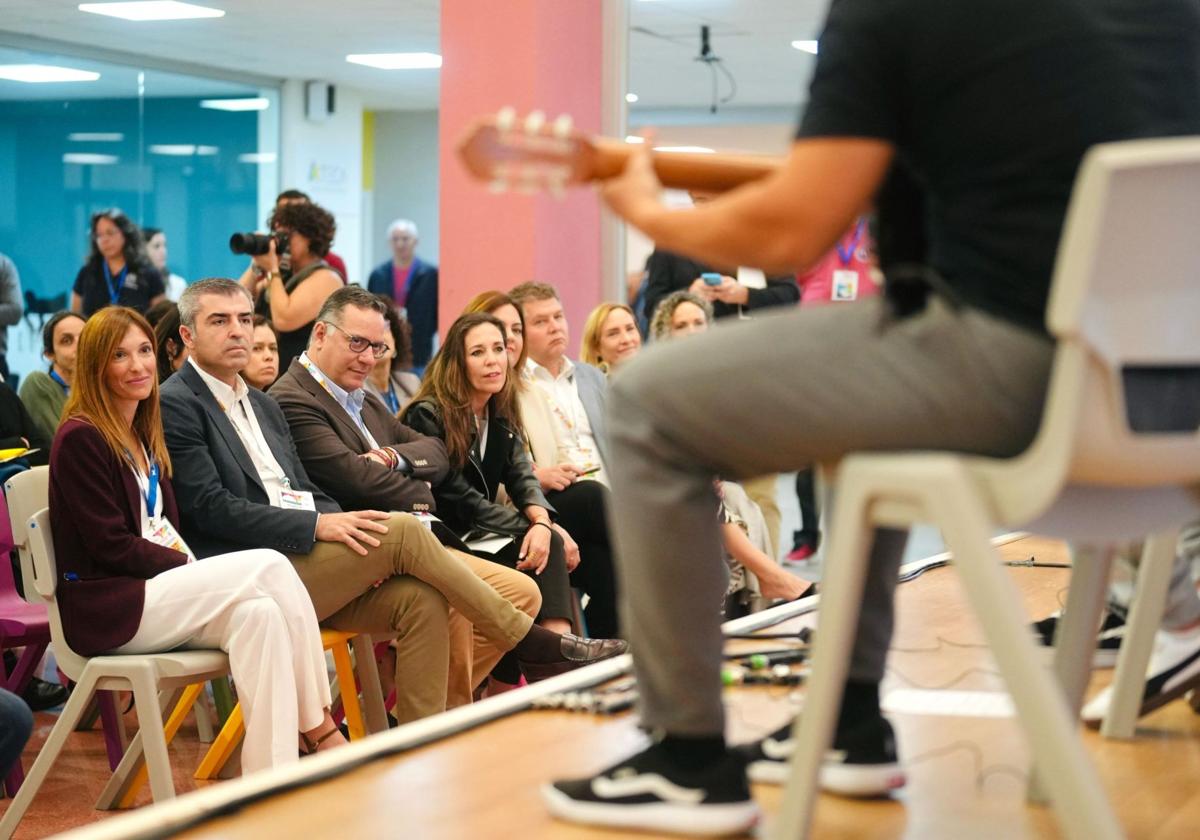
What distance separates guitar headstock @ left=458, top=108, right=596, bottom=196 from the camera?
158cm

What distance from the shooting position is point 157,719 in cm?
317

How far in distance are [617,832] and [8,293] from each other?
23.5ft

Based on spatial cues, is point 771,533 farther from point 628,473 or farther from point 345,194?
point 345,194

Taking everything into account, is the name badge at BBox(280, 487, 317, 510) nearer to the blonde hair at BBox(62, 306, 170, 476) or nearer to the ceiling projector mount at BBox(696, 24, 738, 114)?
the blonde hair at BBox(62, 306, 170, 476)

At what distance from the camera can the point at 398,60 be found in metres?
12.2

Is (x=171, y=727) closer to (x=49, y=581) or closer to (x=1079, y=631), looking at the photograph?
(x=49, y=581)

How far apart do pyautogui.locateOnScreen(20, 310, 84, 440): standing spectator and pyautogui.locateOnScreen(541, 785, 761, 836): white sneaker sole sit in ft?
13.5

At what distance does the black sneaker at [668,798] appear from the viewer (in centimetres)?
158

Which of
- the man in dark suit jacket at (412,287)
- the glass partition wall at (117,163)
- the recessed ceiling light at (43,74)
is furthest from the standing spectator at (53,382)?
the recessed ceiling light at (43,74)

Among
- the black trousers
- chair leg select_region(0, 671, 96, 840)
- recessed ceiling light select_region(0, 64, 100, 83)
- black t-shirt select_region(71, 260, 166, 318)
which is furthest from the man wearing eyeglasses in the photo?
recessed ceiling light select_region(0, 64, 100, 83)

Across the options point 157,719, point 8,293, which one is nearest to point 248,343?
point 157,719

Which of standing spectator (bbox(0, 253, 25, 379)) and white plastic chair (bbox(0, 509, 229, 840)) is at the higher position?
standing spectator (bbox(0, 253, 25, 379))

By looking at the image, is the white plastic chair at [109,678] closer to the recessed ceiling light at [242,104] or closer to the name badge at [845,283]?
the name badge at [845,283]

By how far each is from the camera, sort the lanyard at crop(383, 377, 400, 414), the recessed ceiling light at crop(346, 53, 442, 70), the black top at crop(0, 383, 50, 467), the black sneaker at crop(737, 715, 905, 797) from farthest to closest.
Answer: the recessed ceiling light at crop(346, 53, 442, 70), the lanyard at crop(383, 377, 400, 414), the black top at crop(0, 383, 50, 467), the black sneaker at crop(737, 715, 905, 797)
